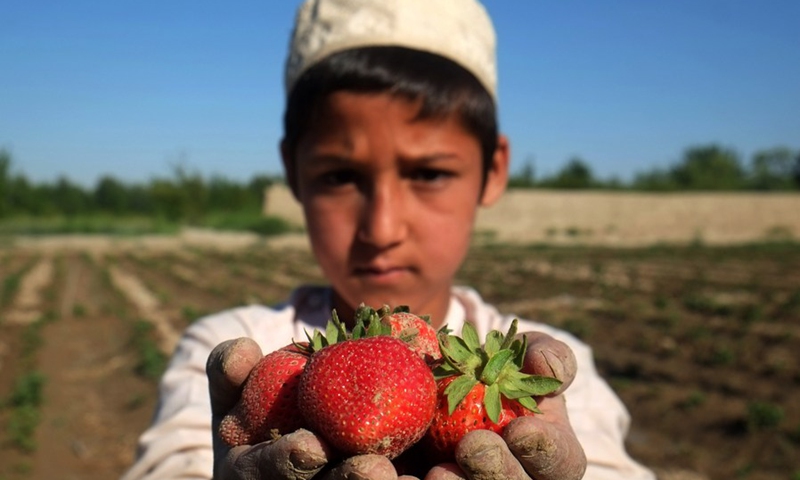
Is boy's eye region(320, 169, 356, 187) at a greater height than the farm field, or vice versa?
boy's eye region(320, 169, 356, 187)

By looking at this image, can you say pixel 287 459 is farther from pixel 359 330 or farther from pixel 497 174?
pixel 497 174

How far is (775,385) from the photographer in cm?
736

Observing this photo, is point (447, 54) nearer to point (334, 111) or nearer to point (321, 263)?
point (334, 111)

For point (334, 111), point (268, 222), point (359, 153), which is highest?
point (334, 111)

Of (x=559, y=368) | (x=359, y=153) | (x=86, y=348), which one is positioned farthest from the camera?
(x=86, y=348)

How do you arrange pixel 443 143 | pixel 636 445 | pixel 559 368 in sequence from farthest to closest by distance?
pixel 636 445, pixel 443 143, pixel 559 368

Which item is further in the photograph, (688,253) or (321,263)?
(688,253)

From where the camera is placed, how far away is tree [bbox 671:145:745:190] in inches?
2414

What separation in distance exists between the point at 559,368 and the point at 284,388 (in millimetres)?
480

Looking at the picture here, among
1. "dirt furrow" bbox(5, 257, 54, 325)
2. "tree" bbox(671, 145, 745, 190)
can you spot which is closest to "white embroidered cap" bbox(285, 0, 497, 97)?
"dirt furrow" bbox(5, 257, 54, 325)

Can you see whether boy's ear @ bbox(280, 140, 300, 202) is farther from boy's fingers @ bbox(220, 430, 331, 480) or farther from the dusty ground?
the dusty ground

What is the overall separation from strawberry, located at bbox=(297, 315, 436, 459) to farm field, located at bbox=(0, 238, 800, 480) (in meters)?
5.06

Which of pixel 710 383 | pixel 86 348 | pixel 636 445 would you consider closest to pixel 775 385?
pixel 710 383

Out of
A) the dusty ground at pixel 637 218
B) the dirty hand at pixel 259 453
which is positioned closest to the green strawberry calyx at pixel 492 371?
the dirty hand at pixel 259 453
